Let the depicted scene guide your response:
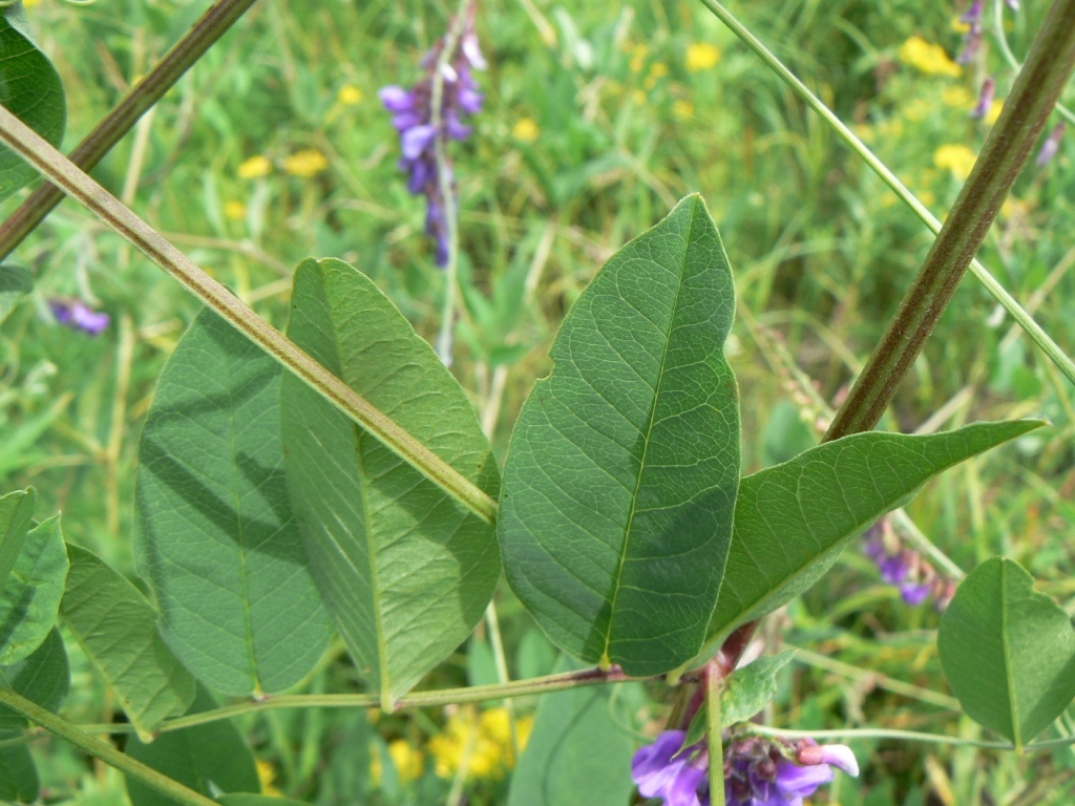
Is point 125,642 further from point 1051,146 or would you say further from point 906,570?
point 1051,146

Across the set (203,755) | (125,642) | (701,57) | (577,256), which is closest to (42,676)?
(125,642)

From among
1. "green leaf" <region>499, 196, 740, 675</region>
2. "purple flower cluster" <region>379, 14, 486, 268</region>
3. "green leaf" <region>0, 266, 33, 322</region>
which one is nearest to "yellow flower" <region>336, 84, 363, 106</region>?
"purple flower cluster" <region>379, 14, 486, 268</region>

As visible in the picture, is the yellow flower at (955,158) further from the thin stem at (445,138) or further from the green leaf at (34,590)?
the green leaf at (34,590)

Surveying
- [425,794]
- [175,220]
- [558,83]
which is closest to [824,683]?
[425,794]

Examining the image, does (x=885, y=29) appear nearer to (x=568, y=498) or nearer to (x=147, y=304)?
(x=147, y=304)

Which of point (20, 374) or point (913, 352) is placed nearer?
point (913, 352)

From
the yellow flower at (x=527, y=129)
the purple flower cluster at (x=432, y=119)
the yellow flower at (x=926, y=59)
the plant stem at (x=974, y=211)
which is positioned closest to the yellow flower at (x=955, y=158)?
the yellow flower at (x=926, y=59)
